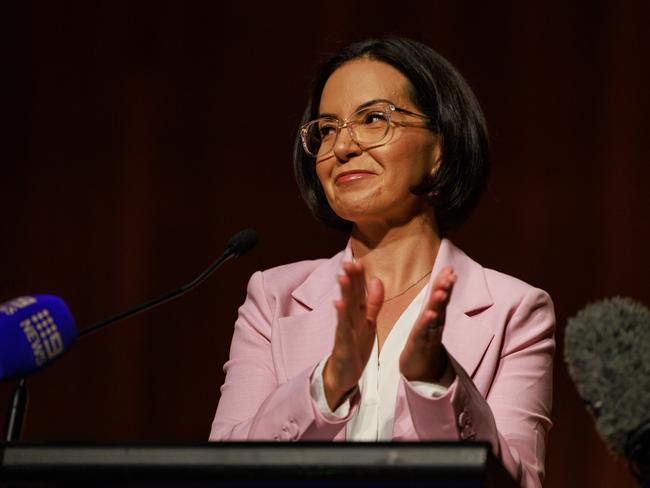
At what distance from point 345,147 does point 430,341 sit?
740 millimetres

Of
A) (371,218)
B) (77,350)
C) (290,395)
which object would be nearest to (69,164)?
(77,350)

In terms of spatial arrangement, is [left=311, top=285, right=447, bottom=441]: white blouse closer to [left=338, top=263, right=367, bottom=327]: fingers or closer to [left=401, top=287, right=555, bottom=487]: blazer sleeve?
[left=401, top=287, right=555, bottom=487]: blazer sleeve

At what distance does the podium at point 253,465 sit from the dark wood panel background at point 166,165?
6.68 ft

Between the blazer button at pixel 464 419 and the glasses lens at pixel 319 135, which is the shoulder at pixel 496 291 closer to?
the glasses lens at pixel 319 135

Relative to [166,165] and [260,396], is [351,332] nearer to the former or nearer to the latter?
[260,396]

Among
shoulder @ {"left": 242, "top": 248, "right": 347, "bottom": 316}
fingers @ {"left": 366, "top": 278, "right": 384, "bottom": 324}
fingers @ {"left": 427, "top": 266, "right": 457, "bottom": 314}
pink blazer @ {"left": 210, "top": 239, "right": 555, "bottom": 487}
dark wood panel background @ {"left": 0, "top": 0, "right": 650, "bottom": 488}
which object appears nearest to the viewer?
fingers @ {"left": 427, "top": 266, "right": 457, "bottom": 314}

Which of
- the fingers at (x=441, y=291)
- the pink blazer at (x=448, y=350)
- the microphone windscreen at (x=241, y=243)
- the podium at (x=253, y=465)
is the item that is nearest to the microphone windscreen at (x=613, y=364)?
the podium at (x=253, y=465)

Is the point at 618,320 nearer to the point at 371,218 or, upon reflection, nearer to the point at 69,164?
the point at 371,218

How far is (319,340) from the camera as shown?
2094 millimetres

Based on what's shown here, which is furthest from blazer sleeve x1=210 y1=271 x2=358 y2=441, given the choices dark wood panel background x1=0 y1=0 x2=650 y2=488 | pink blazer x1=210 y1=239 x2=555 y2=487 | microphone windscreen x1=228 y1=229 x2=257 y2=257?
dark wood panel background x1=0 y1=0 x2=650 y2=488

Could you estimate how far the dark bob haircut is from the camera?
223cm

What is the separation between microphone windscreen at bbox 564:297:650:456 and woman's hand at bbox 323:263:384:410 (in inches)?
15.1

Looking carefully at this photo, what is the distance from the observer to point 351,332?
4.97ft

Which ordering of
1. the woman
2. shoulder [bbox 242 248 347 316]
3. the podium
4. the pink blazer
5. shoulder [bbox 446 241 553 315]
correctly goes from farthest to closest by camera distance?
1. shoulder [bbox 242 248 347 316]
2. shoulder [bbox 446 241 553 315]
3. the woman
4. the pink blazer
5. the podium
